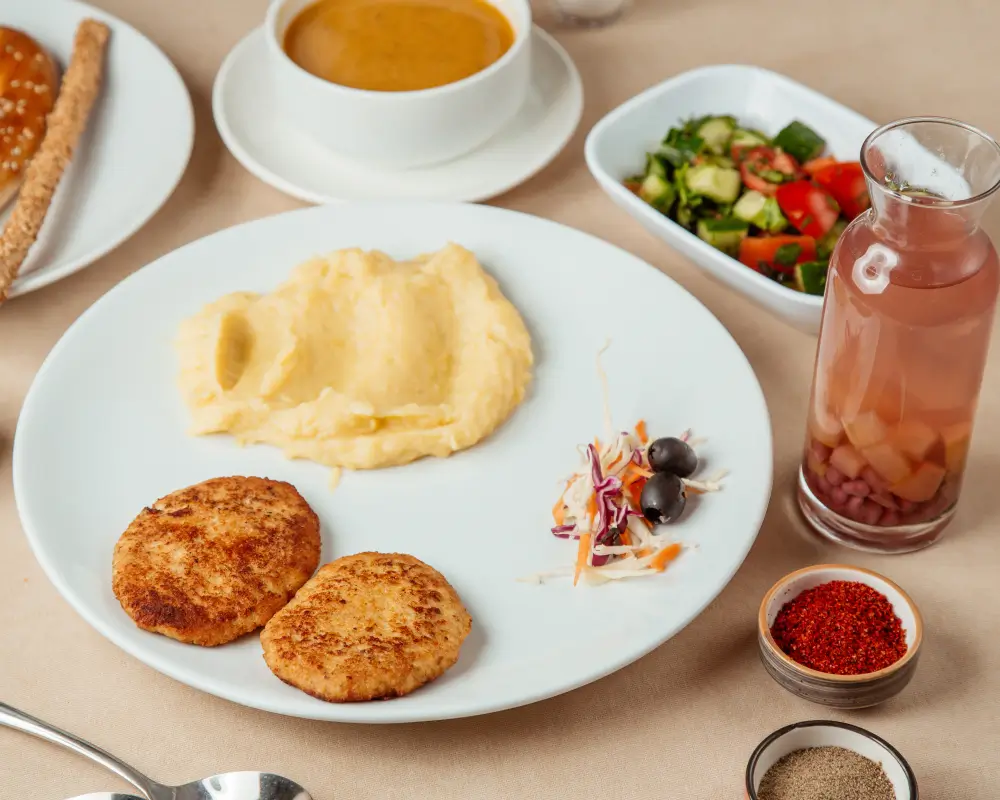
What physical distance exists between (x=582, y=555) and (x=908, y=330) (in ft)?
2.67

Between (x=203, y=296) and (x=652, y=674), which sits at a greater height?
(x=203, y=296)

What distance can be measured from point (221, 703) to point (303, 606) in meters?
0.29

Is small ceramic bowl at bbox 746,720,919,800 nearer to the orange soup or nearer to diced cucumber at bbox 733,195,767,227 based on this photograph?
diced cucumber at bbox 733,195,767,227

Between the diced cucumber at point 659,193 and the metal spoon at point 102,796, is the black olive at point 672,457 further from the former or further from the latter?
the metal spoon at point 102,796

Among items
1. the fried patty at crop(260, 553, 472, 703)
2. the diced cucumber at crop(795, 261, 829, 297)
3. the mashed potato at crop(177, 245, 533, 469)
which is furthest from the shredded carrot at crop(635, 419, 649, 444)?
the diced cucumber at crop(795, 261, 829, 297)

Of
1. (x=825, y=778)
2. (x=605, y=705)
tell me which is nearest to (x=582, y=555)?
(x=605, y=705)

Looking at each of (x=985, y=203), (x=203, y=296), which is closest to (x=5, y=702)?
(x=203, y=296)

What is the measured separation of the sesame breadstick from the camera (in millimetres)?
3305

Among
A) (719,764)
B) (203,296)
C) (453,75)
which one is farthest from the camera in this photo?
(453,75)

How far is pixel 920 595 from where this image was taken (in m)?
2.62

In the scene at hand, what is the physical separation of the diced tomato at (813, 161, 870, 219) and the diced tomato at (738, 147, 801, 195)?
102mm

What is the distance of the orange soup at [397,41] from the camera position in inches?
144

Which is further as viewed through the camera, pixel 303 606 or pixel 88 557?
pixel 88 557

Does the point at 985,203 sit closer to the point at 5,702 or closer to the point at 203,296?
the point at 203,296
